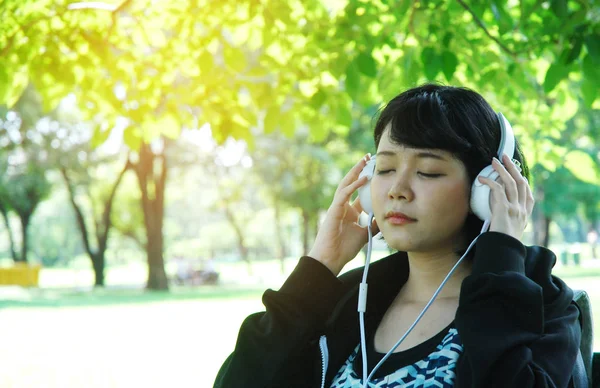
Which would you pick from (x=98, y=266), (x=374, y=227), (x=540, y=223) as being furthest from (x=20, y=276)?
(x=374, y=227)

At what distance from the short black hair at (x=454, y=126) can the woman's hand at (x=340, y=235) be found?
1.07 feet

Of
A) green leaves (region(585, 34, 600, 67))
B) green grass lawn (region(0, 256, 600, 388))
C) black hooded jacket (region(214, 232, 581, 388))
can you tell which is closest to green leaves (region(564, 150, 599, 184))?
green leaves (region(585, 34, 600, 67))

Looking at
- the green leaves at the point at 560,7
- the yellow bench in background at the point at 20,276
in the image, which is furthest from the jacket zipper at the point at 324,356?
the yellow bench in background at the point at 20,276

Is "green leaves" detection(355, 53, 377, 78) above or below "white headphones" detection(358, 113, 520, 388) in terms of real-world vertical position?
above

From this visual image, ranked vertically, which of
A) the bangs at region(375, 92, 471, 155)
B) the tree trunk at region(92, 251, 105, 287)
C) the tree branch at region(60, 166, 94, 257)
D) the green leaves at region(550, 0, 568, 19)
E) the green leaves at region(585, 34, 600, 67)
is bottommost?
the tree trunk at region(92, 251, 105, 287)

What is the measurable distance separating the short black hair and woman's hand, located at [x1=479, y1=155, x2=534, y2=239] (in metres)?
0.06

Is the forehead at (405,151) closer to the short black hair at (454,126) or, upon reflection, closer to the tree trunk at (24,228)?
the short black hair at (454,126)

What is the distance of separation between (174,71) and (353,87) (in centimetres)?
221

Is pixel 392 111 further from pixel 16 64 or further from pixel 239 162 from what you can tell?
pixel 239 162

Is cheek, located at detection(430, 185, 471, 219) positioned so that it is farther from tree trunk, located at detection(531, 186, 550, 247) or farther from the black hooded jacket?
tree trunk, located at detection(531, 186, 550, 247)

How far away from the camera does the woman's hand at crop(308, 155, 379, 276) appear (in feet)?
7.72

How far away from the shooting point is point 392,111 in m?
2.09

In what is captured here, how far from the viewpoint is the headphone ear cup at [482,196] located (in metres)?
1.91

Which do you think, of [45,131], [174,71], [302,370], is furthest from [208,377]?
[45,131]
